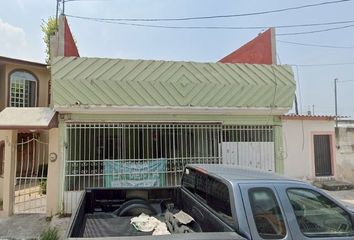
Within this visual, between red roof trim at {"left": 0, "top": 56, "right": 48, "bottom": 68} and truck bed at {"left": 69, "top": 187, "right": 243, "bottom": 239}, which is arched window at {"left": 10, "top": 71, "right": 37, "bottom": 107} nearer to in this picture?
red roof trim at {"left": 0, "top": 56, "right": 48, "bottom": 68}

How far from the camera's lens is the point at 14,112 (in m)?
7.89

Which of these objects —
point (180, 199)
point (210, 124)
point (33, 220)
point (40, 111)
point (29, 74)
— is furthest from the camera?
point (29, 74)

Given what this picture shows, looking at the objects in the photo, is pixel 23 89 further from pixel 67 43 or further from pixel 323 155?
pixel 323 155

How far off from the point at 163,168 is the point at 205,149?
4.18 feet

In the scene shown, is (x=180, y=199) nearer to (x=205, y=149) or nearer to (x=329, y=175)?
(x=205, y=149)

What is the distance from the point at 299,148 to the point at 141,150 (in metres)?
7.04

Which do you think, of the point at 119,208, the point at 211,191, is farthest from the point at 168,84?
the point at 211,191

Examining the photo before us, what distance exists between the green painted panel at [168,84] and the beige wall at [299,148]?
4304mm

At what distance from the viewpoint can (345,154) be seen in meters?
13.4

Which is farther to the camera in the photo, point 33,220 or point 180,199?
point 33,220

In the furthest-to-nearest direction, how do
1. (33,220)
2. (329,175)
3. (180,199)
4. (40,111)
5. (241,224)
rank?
(329,175)
(40,111)
(33,220)
(180,199)
(241,224)

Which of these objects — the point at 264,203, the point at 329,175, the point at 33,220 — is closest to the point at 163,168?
the point at 33,220

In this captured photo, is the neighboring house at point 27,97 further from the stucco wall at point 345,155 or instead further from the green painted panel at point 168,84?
the stucco wall at point 345,155

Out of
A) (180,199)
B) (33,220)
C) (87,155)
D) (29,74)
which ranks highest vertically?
(29,74)
